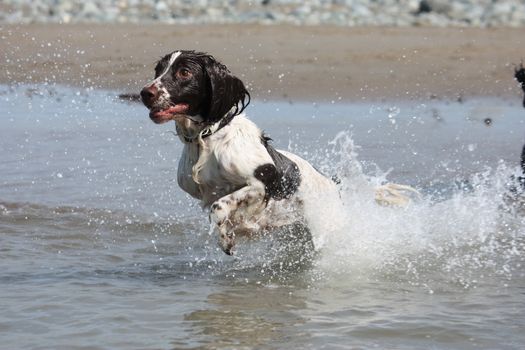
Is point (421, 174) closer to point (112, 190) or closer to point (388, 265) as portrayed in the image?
point (112, 190)

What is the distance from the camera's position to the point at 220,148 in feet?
19.0

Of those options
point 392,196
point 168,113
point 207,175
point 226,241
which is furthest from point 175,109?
point 392,196

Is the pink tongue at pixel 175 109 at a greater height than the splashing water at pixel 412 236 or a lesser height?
greater

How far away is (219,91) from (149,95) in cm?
42

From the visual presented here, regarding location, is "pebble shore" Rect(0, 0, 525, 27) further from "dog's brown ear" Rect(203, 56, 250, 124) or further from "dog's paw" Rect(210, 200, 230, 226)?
"dog's paw" Rect(210, 200, 230, 226)

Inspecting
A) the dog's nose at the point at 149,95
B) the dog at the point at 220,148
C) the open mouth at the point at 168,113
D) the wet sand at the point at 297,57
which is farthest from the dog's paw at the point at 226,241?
the wet sand at the point at 297,57

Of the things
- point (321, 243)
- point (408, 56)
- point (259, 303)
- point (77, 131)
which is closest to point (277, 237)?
point (321, 243)

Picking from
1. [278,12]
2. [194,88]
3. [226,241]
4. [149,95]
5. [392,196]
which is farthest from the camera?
[278,12]

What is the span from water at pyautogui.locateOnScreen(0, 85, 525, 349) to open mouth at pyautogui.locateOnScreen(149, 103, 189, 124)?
2.90ft

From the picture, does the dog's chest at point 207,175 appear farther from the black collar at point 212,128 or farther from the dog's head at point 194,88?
the dog's head at point 194,88

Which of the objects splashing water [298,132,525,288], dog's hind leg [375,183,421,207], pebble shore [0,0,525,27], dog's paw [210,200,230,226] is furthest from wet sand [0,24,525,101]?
dog's paw [210,200,230,226]

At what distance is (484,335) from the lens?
16.4ft

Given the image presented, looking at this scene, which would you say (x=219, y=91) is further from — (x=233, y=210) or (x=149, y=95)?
(x=233, y=210)

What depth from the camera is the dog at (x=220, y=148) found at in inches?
225
